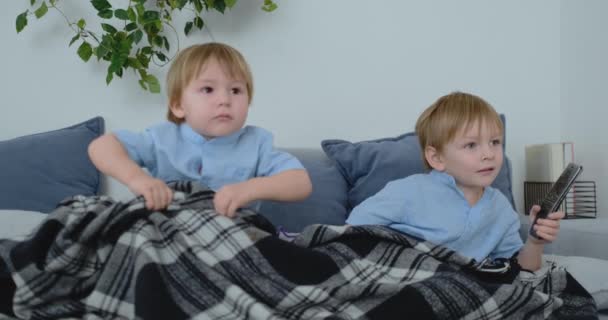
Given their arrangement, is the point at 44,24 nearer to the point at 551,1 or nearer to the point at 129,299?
the point at 129,299

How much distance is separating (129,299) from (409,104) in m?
1.77

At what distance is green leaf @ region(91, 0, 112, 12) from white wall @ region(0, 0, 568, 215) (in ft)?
0.61

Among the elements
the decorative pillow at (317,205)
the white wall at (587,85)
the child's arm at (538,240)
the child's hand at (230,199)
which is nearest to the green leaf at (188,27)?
the decorative pillow at (317,205)

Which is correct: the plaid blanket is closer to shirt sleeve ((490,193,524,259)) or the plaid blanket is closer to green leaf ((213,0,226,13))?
shirt sleeve ((490,193,524,259))

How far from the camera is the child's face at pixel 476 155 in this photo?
4.82 feet

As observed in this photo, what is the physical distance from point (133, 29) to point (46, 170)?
60 cm

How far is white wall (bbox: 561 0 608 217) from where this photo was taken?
2.36 metres

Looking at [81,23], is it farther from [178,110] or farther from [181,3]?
[178,110]

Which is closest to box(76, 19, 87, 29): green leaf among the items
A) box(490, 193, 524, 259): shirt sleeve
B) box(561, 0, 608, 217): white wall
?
box(490, 193, 524, 259): shirt sleeve

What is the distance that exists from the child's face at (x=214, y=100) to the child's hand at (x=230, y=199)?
9.9 inches

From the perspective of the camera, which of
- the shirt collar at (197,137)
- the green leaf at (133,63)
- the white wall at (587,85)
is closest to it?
the shirt collar at (197,137)

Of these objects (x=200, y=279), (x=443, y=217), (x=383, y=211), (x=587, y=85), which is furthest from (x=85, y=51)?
(x=587, y=85)

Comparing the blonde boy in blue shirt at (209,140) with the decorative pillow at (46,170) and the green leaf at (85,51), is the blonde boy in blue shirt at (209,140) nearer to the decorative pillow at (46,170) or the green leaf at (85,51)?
the decorative pillow at (46,170)

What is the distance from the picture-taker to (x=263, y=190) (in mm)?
1238
